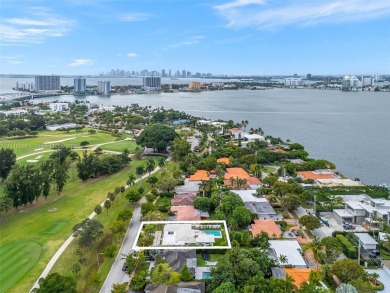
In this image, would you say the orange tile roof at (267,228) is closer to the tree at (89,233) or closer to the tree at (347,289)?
the tree at (347,289)

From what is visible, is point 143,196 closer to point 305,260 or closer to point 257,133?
point 305,260

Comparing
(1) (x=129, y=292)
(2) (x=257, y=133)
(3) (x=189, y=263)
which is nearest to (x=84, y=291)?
(1) (x=129, y=292)

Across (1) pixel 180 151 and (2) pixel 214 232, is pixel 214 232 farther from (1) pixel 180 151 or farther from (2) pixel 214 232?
(1) pixel 180 151

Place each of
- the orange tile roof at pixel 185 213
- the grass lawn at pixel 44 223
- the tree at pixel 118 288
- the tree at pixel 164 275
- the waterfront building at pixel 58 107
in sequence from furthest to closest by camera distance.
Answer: the waterfront building at pixel 58 107 < the orange tile roof at pixel 185 213 < the grass lawn at pixel 44 223 < the tree at pixel 164 275 < the tree at pixel 118 288

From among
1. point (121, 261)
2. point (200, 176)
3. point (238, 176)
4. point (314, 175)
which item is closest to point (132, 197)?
point (121, 261)

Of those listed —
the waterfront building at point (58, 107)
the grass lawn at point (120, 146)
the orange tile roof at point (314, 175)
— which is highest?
the waterfront building at point (58, 107)

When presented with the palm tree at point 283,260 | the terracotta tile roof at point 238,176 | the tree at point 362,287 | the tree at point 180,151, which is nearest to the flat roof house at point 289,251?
the palm tree at point 283,260

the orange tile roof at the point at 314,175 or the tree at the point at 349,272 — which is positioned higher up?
the orange tile roof at the point at 314,175
